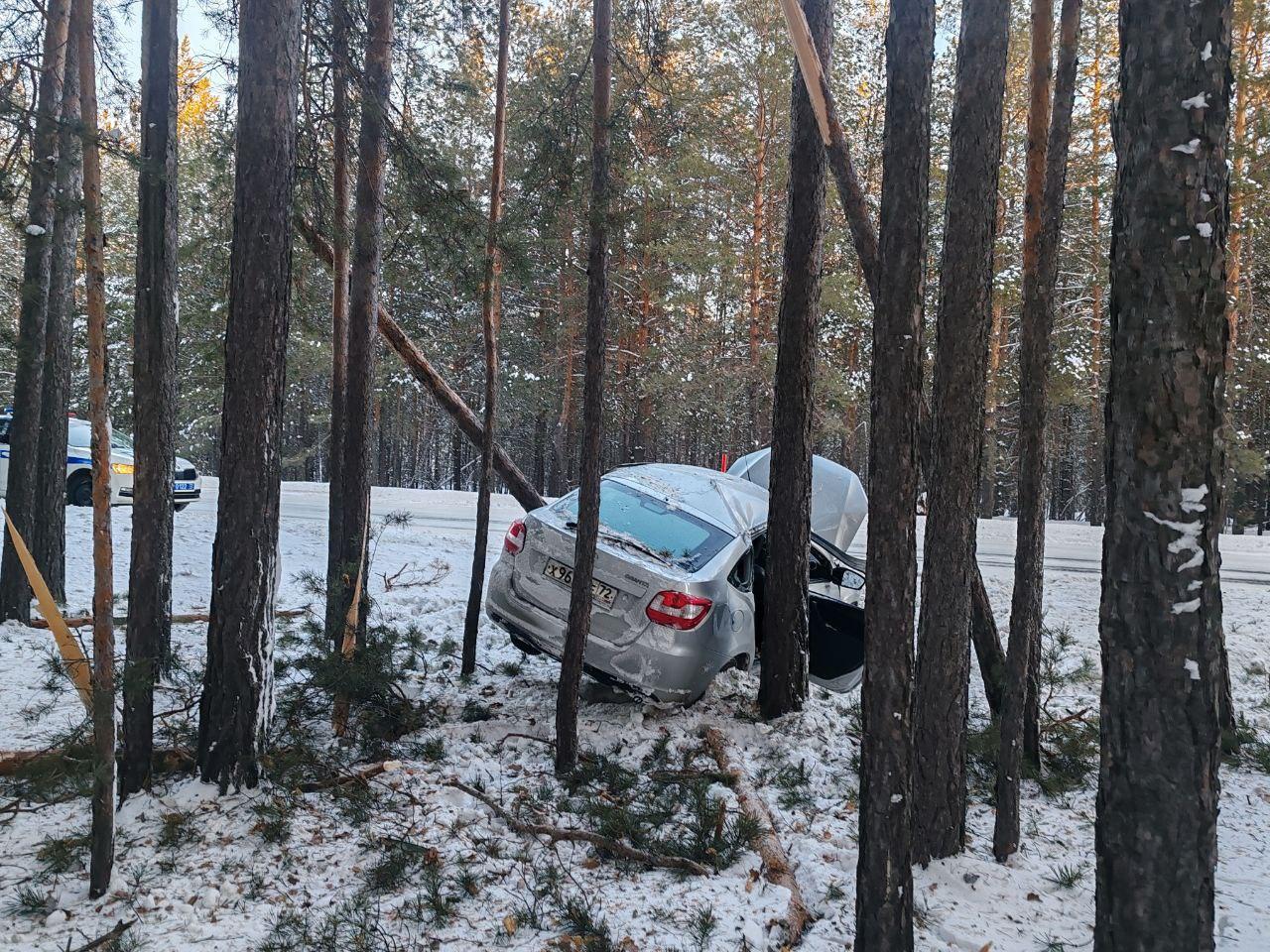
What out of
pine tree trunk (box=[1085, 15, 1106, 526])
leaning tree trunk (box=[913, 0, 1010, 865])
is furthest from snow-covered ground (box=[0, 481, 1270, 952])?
pine tree trunk (box=[1085, 15, 1106, 526])

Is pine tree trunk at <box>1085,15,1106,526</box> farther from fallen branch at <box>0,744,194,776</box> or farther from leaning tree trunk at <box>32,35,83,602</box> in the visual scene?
fallen branch at <box>0,744,194,776</box>

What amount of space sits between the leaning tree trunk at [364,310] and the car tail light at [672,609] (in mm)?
2485

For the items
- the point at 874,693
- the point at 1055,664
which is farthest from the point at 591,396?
the point at 1055,664

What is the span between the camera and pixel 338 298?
24.2 ft

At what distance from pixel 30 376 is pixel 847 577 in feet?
24.6

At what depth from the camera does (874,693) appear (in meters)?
3.28

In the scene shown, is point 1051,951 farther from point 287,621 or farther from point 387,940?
point 287,621

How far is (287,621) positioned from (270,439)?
405 cm

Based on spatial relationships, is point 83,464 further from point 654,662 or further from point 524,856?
point 524,856

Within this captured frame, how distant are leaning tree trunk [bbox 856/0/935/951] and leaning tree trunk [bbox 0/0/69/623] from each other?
23.9 ft

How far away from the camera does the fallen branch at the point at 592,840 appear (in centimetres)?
438

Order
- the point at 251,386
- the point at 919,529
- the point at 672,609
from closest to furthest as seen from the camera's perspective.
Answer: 1. the point at 251,386
2. the point at 672,609
3. the point at 919,529

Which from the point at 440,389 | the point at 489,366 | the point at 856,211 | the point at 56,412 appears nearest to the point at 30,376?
the point at 56,412

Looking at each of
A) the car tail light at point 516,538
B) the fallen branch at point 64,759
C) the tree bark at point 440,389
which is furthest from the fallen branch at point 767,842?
the tree bark at point 440,389
